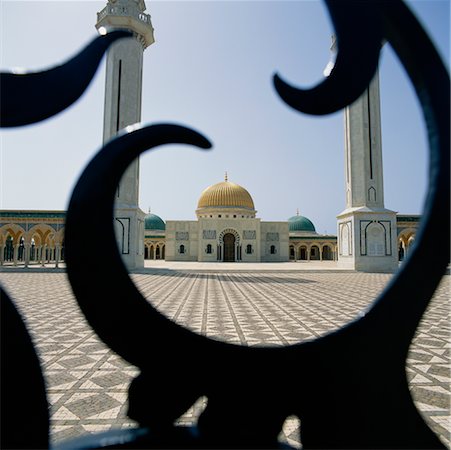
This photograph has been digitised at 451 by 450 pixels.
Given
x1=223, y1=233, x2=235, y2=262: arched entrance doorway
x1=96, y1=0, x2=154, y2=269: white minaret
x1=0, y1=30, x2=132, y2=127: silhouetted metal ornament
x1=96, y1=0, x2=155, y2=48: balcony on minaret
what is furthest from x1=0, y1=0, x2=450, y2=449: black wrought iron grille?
x1=223, y1=233, x2=235, y2=262: arched entrance doorway

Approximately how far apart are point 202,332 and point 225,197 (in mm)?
26557

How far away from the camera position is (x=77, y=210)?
3.10 feet

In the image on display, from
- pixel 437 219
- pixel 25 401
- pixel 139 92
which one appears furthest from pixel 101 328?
pixel 139 92

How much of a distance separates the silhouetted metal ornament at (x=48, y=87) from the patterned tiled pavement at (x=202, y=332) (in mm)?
1598

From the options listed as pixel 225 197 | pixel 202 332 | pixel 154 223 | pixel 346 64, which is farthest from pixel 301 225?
pixel 346 64

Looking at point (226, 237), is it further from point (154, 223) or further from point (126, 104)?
point (126, 104)

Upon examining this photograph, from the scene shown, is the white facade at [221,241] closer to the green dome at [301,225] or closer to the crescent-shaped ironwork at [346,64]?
the green dome at [301,225]

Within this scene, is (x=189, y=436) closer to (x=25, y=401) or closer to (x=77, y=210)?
(x=25, y=401)

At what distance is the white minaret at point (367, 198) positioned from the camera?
14.5 m

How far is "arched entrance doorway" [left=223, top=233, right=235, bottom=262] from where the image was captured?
92.8 feet

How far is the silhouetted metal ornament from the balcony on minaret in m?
16.4

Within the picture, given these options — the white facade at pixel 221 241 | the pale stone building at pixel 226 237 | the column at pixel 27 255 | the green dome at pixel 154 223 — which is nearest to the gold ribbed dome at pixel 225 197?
the pale stone building at pixel 226 237

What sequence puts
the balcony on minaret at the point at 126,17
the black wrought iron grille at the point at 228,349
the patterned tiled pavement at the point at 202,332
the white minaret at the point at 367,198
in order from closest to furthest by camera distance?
the black wrought iron grille at the point at 228,349 < the patterned tiled pavement at the point at 202,332 < the white minaret at the point at 367,198 < the balcony on minaret at the point at 126,17

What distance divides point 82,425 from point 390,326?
1.73 meters
